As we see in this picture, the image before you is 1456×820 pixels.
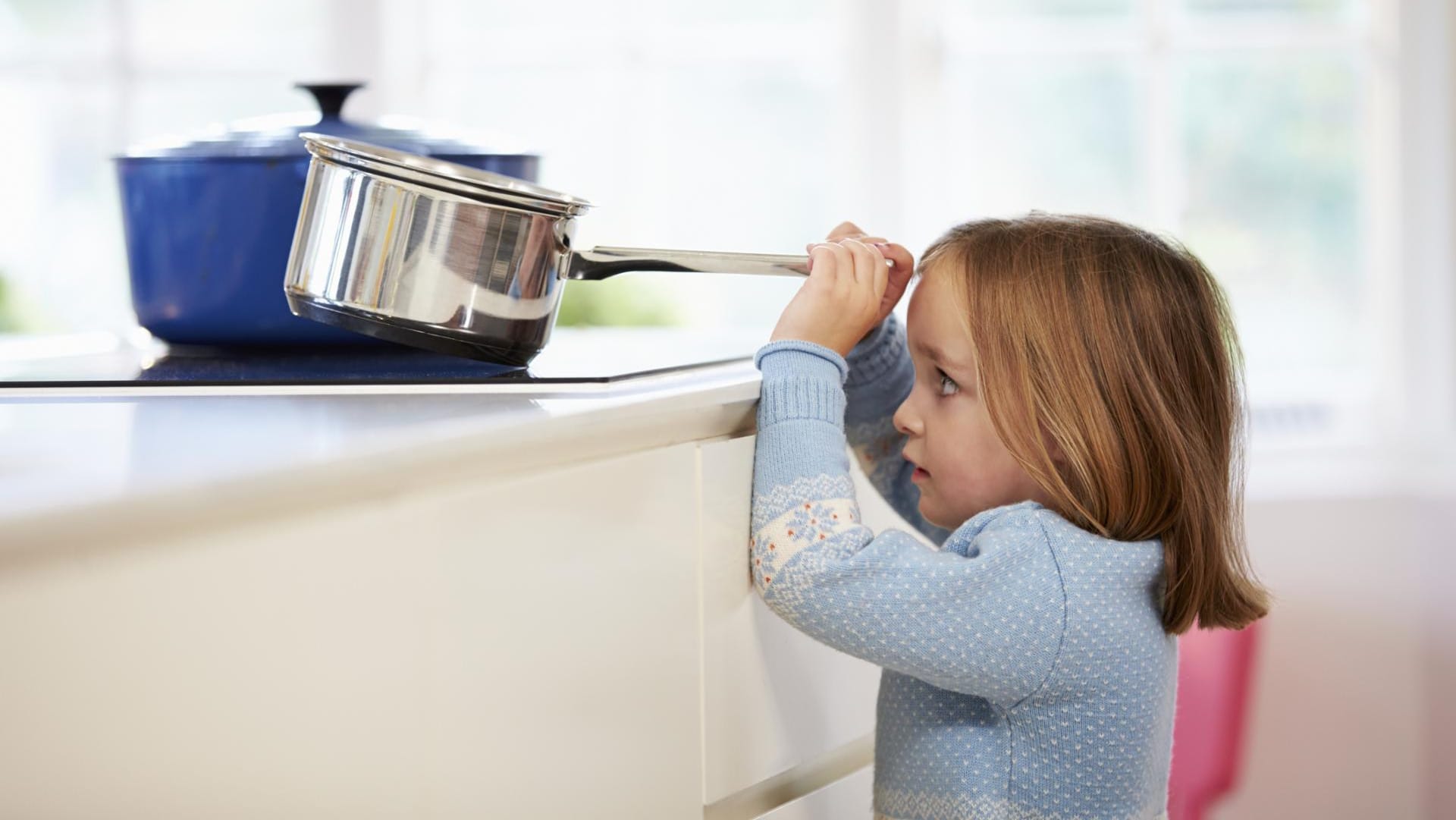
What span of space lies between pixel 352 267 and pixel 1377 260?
1.81 m

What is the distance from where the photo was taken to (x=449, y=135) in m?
0.85

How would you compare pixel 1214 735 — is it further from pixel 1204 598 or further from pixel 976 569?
pixel 976 569

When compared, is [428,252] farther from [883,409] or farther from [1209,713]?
[1209,713]

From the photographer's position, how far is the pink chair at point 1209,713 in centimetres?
159

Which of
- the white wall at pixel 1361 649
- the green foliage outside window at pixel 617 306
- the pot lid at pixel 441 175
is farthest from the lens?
the green foliage outside window at pixel 617 306

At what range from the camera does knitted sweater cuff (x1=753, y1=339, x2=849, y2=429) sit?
27.7 inches

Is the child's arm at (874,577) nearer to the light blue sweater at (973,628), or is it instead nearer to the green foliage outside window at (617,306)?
the light blue sweater at (973,628)

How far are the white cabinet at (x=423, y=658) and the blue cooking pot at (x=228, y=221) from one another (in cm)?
33

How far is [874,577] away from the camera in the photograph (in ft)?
2.23

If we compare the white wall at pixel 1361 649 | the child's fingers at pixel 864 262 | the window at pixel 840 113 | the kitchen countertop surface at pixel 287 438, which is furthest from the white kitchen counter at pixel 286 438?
the white wall at pixel 1361 649

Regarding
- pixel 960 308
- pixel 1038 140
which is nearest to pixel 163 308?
pixel 960 308

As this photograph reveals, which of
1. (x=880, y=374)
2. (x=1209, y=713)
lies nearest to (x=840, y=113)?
(x=1209, y=713)

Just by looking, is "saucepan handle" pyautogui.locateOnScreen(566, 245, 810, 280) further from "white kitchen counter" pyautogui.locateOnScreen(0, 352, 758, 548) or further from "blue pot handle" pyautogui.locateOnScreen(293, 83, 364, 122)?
"blue pot handle" pyautogui.locateOnScreen(293, 83, 364, 122)

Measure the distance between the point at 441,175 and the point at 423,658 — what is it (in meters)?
0.27
